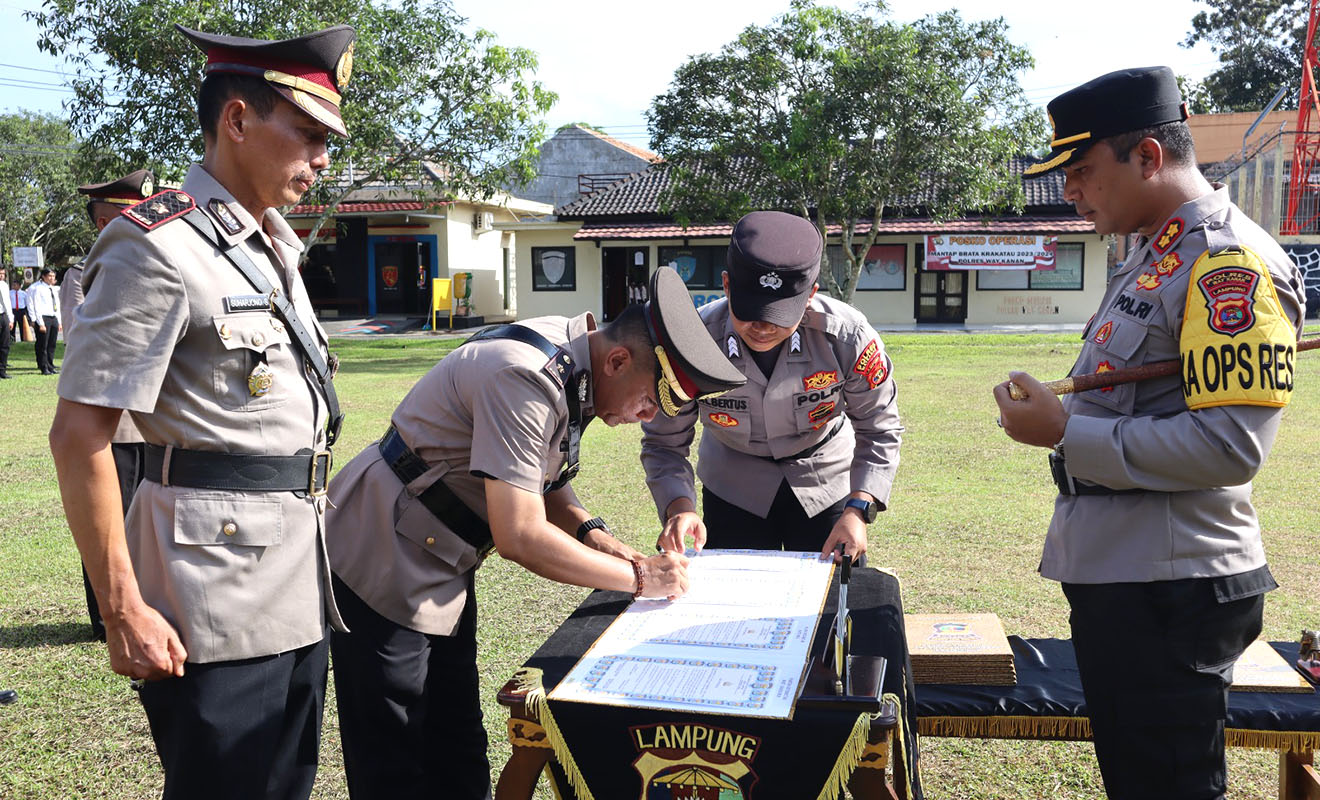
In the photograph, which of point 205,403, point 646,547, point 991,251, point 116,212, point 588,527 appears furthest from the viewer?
point 991,251

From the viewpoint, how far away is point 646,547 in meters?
5.71

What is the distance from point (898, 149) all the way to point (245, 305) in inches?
713

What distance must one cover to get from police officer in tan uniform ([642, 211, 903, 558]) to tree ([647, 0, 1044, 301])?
15232mm

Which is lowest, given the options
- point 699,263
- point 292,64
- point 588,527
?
point 588,527

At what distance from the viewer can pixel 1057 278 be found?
28.0 meters

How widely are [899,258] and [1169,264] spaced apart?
27735 mm

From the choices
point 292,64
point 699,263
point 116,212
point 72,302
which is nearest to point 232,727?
point 292,64

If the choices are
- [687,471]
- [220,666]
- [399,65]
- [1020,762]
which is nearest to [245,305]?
[220,666]

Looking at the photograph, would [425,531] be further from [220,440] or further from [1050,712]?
[1050,712]

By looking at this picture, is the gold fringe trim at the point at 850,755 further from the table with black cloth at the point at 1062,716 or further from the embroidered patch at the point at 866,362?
the embroidered patch at the point at 866,362

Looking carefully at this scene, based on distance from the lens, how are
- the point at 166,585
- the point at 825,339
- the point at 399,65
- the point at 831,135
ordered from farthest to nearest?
the point at 831,135, the point at 399,65, the point at 825,339, the point at 166,585

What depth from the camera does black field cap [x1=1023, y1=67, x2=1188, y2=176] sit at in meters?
2.07

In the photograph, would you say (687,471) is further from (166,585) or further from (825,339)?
(166,585)

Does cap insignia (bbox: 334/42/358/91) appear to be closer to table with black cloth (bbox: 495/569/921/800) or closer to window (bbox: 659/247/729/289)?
table with black cloth (bbox: 495/569/921/800)
